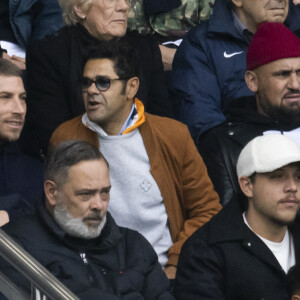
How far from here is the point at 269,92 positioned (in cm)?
609

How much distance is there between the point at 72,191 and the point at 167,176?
0.76m

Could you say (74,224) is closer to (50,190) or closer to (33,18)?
(50,190)

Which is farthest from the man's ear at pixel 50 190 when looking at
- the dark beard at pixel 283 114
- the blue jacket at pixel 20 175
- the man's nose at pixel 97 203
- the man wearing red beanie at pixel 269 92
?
the dark beard at pixel 283 114

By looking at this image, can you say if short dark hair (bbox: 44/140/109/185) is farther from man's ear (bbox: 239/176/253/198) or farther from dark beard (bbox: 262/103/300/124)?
dark beard (bbox: 262/103/300/124)

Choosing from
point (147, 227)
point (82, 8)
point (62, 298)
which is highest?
point (82, 8)

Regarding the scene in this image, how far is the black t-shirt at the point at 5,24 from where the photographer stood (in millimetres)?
6500

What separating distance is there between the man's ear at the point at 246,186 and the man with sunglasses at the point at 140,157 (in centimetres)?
50

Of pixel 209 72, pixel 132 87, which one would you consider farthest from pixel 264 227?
pixel 209 72

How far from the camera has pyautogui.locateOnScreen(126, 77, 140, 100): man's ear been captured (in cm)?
550

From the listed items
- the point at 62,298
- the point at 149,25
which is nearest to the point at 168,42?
the point at 149,25

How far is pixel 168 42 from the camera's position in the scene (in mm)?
6922

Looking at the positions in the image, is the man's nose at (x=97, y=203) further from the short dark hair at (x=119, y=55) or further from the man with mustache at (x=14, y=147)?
the short dark hair at (x=119, y=55)

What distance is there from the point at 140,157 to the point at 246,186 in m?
0.70

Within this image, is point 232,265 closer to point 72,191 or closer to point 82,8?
point 72,191
